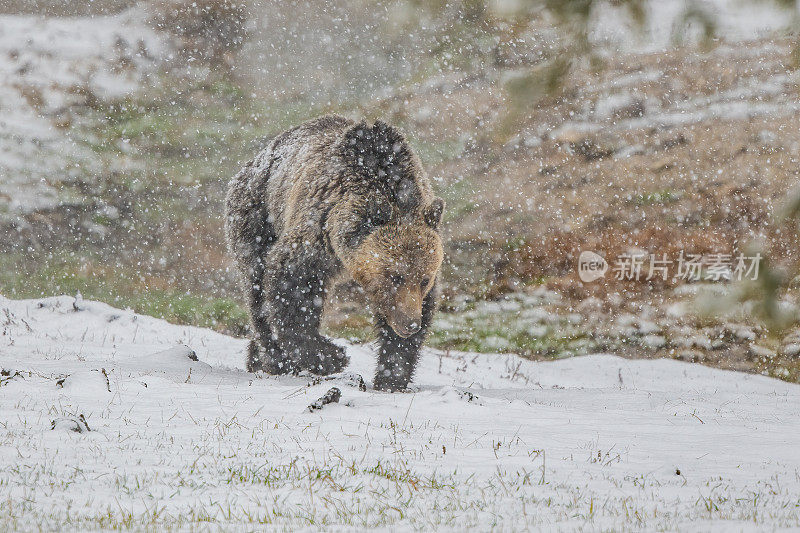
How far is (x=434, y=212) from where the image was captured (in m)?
7.28

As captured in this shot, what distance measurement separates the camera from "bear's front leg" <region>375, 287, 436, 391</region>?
25.5ft

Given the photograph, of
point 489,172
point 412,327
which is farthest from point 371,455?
point 489,172

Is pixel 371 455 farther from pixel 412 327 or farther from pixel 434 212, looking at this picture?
pixel 434 212

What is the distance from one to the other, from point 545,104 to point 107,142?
35.2 feet

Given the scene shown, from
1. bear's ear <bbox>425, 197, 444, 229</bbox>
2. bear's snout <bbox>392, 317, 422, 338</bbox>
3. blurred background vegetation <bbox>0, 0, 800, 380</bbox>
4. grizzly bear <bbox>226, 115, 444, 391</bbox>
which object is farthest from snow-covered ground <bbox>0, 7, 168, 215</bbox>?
bear's snout <bbox>392, 317, 422, 338</bbox>

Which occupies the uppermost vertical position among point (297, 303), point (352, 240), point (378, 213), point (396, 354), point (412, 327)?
point (378, 213)

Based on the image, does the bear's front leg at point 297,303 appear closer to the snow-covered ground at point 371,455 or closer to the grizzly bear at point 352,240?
the grizzly bear at point 352,240

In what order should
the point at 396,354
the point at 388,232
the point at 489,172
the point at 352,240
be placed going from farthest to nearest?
the point at 489,172 → the point at 396,354 → the point at 352,240 → the point at 388,232

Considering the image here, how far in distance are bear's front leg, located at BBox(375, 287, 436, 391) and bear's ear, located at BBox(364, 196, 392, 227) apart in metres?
1.06

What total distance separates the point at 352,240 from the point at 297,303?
104cm

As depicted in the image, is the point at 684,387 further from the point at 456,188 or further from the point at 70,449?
the point at 70,449

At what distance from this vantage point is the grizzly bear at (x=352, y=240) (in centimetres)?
719

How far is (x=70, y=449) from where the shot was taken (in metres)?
4.53

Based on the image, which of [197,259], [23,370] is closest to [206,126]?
[197,259]
